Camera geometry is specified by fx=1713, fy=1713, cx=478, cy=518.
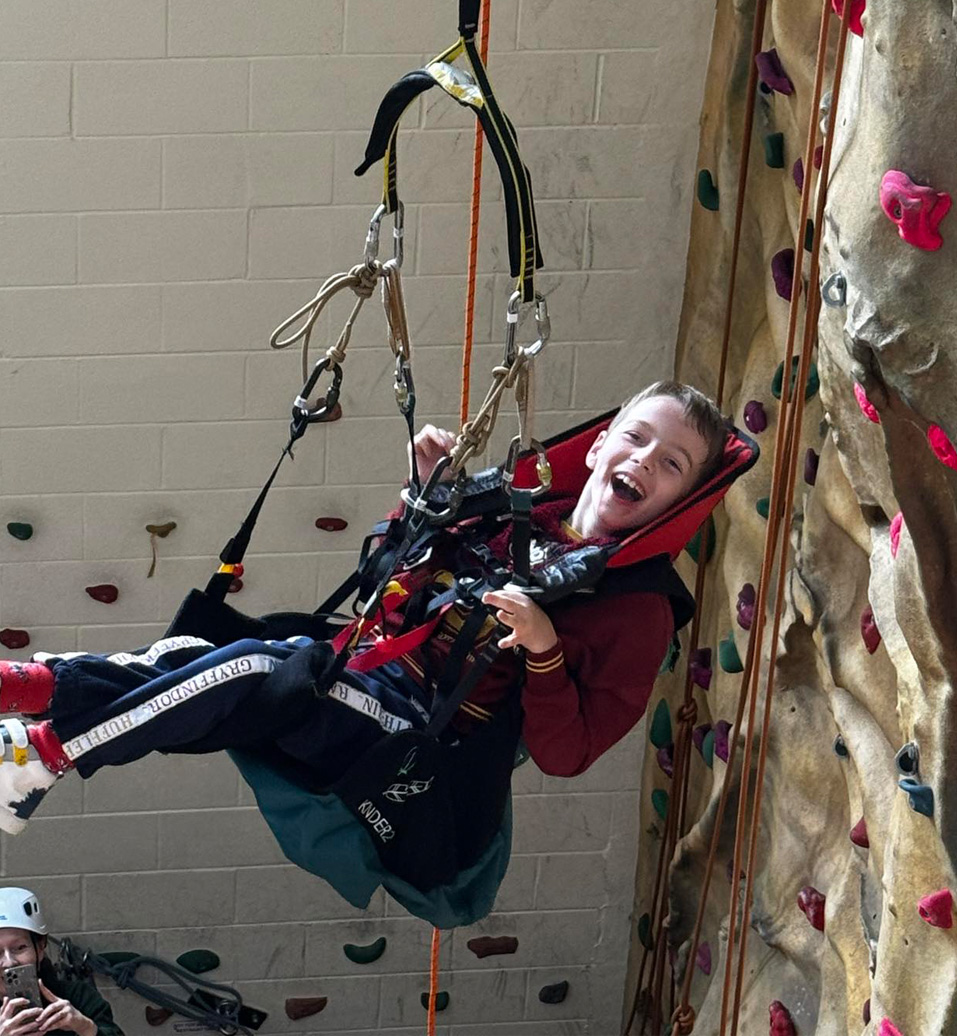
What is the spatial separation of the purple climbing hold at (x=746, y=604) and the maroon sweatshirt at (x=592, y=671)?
2.64 ft

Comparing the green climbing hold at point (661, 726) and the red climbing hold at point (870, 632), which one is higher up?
the red climbing hold at point (870, 632)

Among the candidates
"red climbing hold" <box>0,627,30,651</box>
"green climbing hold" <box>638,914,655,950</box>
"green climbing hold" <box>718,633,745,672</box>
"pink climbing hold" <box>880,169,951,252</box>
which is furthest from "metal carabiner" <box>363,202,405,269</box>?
"green climbing hold" <box>638,914,655,950</box>

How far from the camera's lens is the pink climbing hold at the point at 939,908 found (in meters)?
2.25

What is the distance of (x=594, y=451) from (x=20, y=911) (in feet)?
5.82

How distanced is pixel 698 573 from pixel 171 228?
131 cm

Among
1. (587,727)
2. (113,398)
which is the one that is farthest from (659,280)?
(587,727)

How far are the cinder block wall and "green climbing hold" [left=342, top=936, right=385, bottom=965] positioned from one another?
35cm

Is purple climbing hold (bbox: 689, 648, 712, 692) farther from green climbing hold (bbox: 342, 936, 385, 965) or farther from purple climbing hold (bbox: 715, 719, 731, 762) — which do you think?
green climbing hold (bbox: 342, 936, 385, 965)

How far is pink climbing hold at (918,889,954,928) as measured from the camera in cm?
225

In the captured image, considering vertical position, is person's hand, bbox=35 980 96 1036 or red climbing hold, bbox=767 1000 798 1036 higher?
red climbing hold, bbox=767 1000 798 1036

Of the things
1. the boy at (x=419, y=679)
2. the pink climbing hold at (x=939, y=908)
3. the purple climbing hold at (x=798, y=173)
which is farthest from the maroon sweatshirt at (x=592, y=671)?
the purple climbing hold at (x=798, y=173)

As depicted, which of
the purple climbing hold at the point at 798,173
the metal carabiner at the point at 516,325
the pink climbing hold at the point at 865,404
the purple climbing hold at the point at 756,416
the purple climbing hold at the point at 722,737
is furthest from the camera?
the purple climbing hold at the point at 722,737

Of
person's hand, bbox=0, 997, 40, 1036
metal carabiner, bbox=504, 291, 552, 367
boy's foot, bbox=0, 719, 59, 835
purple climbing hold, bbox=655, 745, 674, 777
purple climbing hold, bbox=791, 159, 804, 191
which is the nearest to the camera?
metal carabiner, bbox=504, 291, 552, 367

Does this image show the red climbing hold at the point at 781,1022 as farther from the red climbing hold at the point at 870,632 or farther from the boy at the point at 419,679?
the boy at the point at 419,679
